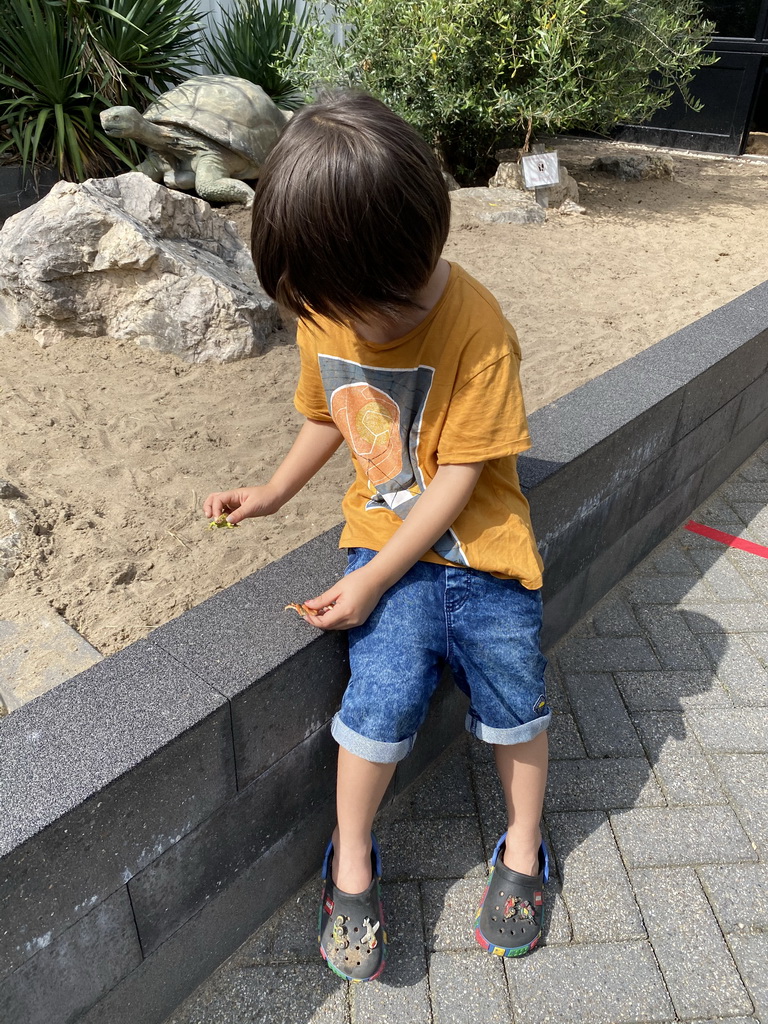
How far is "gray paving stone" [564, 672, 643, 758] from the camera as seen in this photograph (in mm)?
2195

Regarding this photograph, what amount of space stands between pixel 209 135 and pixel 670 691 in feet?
19.6

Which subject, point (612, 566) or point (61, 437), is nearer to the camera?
point (612, 566)

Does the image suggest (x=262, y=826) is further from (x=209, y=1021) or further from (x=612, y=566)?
(x=612, y=566)

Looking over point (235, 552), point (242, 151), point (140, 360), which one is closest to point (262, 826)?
point (235, 552)

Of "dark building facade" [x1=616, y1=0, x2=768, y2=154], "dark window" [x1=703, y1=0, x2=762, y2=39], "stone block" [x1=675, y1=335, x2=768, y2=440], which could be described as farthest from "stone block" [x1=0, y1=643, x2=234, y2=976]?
"dark window" [x1=703, y1=0, x2=762, y2=39]

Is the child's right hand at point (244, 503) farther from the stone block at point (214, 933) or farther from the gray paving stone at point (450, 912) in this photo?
the gray paving stone at point (450, 912)

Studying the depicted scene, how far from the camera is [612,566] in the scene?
2750mm

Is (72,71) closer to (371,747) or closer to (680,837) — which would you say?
(371,747)

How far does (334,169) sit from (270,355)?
300 cm

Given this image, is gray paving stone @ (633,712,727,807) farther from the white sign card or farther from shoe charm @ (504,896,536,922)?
the white sign card

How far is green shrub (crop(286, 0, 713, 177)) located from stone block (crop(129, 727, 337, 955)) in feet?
18.4

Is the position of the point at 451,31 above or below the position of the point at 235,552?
above

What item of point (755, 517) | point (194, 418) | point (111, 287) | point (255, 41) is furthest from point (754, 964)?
point (255, 41)

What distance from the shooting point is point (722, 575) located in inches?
116
